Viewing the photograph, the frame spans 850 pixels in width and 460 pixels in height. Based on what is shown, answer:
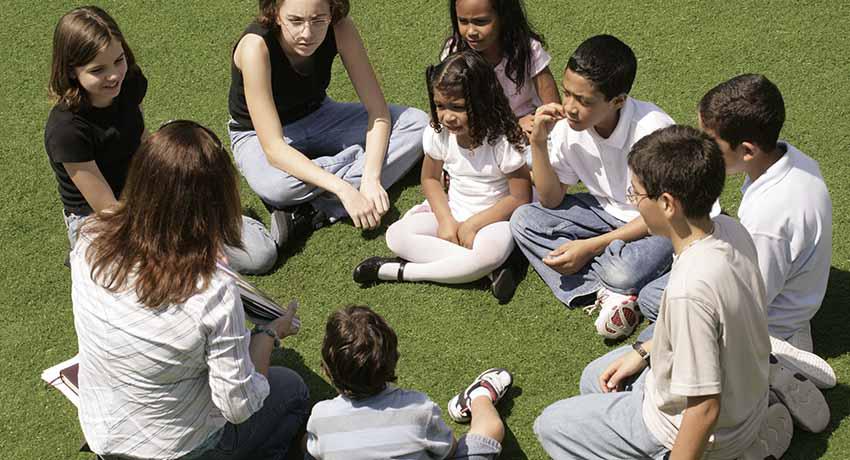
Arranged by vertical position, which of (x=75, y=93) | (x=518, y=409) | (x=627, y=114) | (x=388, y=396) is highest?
(x=75, y=93)

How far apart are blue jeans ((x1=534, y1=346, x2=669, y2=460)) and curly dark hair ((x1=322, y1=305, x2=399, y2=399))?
2.19 feet

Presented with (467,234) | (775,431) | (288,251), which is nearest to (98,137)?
(288,251)

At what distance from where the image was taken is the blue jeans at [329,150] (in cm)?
495

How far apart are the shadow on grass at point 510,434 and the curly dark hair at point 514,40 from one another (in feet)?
5.38

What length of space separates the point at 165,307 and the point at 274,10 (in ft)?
7.17

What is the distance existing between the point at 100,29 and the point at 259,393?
6.28ft

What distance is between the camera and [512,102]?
4945 millimetres

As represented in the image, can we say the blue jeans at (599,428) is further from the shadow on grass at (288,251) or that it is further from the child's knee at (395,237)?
the shadow on grass at (288,251)

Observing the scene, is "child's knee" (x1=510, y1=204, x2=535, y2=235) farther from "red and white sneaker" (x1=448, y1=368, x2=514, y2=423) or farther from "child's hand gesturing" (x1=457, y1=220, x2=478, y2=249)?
"red and white sneaker" (x1=448, y1=368, x2=514, y2=423)

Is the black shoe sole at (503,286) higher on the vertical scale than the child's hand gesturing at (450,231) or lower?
lower

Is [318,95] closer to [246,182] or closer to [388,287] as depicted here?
[246,182]

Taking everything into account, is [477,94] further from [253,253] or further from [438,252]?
[253,253]

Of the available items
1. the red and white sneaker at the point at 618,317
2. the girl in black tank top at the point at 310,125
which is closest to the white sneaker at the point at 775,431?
the red and white sneaker at the point at 618,317

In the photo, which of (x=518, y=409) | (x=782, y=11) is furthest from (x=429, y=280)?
(x=782, y=11)
